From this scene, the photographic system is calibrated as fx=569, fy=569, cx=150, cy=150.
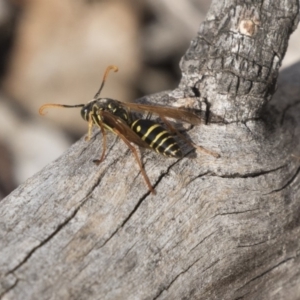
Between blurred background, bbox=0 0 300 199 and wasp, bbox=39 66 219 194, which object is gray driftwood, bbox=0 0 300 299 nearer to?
wasp, bbox=39 66 219 194

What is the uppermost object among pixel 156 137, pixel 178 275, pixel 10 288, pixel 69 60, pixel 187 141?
pixel 69 60

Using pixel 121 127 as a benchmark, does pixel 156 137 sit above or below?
below

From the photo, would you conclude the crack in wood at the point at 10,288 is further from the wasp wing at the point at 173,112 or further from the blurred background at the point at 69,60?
the blurred background at the point at 69,60

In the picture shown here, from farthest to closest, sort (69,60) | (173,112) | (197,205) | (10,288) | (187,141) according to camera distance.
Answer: (69,60)
(173,112)
(187,141)
(197,205)
(10,288)

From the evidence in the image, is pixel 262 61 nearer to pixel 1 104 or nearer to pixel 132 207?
pixel 132 207

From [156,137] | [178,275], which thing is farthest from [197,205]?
[156,137]

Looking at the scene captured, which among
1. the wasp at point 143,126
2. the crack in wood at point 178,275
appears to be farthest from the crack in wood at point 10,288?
the wasp at point 143,126

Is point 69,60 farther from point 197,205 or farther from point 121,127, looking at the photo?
point 197,205
